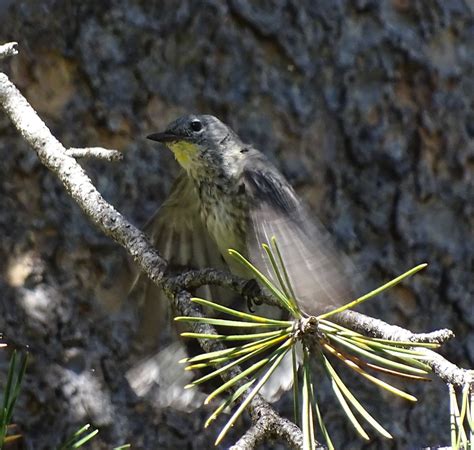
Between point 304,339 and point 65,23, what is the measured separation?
2621 millimetres

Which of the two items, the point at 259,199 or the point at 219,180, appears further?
the point at 219,180

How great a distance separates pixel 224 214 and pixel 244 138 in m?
0.78

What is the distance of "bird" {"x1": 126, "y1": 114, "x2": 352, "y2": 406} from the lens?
2.89 metres

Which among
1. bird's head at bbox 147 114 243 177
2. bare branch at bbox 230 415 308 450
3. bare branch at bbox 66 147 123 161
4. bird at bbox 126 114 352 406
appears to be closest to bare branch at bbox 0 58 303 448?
bare branch at bbox 66 147 123 161

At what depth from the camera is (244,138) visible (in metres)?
4.15

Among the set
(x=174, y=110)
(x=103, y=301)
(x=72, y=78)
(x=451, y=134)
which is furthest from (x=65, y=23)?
(x=451, y=134)

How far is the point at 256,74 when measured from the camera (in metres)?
4.19

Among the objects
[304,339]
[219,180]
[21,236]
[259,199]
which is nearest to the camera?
[304,339]

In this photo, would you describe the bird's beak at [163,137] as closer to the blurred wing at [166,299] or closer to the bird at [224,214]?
the bird at [224,214]

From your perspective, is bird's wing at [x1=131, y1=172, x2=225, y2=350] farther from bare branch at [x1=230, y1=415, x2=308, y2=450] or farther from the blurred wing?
bare branch at [x1=230, y1=415, x2=308, y2=450]

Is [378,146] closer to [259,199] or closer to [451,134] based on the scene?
[451,134]

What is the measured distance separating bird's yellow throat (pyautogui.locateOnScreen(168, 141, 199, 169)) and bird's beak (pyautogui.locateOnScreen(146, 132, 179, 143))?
0.04 metres

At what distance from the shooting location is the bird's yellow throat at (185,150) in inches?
143

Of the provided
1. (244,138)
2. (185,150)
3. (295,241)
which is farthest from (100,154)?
(244,138)
